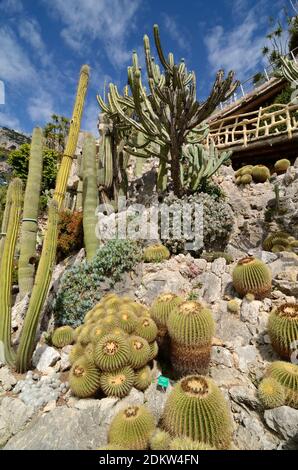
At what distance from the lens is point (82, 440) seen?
2607 millimetres

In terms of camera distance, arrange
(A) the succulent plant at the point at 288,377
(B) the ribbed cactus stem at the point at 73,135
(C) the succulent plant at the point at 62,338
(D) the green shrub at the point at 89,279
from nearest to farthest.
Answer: (A) the succulent plant at the point at 288,377 → (C) the succulent plant at the point at 62,338 → (D) the green shrub at the point at 89,279 → (B) the ribbed cactus stem at the point at 73,135

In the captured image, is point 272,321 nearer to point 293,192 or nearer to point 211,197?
point 211,197

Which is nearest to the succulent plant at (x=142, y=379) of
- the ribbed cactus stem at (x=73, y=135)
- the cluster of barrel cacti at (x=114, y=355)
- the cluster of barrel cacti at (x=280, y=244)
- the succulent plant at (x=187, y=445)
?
the cluster of barrel cacti at (x=114, y=355)

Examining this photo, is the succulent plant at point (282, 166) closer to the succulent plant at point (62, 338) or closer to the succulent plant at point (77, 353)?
the succulent plant at point (62, 338)

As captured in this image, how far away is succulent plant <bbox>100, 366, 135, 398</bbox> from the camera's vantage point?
297 centimetres

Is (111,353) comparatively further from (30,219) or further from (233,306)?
(30,219)

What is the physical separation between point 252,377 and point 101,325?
1.99 meters

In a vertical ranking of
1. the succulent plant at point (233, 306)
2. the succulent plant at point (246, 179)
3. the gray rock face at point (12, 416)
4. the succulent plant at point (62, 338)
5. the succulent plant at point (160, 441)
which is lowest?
the gray rock face at point (12, 416)

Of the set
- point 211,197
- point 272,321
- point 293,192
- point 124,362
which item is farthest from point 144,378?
point 293,192

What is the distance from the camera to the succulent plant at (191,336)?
3.11m

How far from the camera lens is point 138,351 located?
126 inches

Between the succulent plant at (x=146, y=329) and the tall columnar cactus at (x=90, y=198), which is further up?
the tall columnar cactus at (x=90, y=198)

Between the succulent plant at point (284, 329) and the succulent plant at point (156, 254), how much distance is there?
271 centimetres
